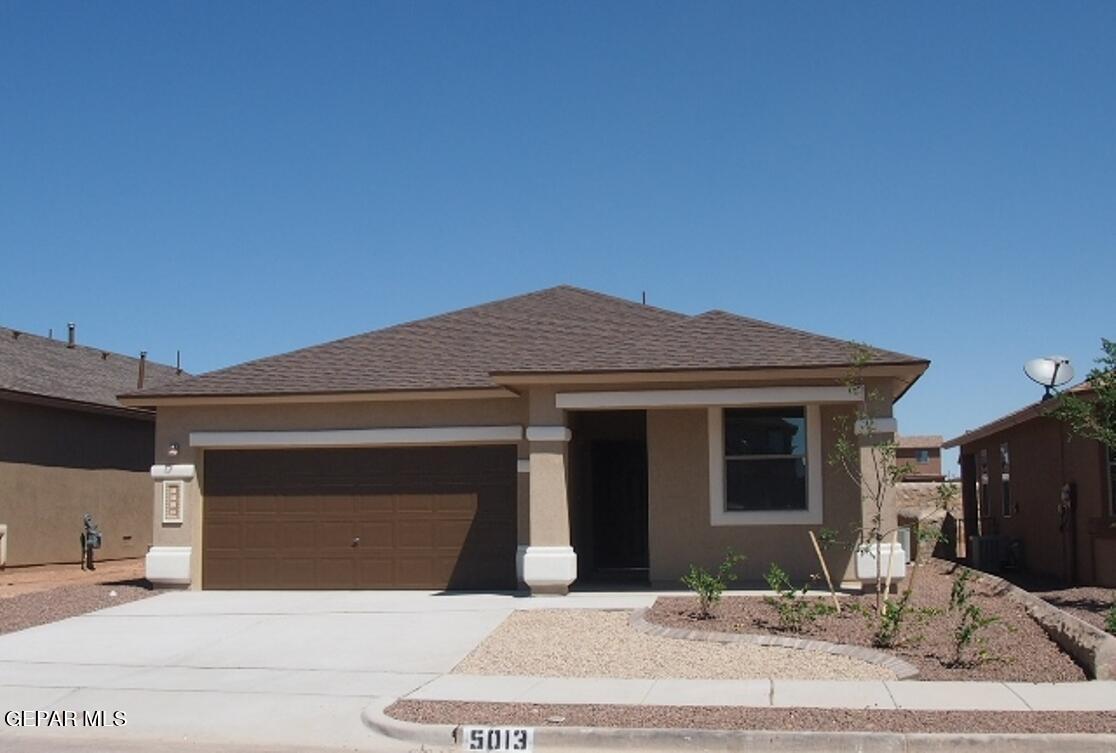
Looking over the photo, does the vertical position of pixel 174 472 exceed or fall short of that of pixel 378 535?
it exceeds it

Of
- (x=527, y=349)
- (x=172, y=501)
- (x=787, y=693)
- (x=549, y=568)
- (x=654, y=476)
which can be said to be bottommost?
(x=787, y=693)

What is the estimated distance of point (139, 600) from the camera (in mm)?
18422

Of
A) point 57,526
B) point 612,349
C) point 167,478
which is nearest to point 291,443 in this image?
point 167,478

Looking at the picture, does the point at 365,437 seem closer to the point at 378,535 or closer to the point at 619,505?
the point at 378,535

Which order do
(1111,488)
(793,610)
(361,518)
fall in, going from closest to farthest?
(793,610)
(1111,488)
(361,518)

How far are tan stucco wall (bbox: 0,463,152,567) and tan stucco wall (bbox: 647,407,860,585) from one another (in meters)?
13.2

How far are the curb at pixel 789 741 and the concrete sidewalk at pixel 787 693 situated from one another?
103 centimetres

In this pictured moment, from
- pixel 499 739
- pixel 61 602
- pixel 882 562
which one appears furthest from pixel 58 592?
pixel 882 562

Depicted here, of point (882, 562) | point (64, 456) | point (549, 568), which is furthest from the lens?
point (64, 456)

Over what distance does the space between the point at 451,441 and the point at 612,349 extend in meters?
2.80

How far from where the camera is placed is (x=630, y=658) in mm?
12414

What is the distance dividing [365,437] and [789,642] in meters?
8.43

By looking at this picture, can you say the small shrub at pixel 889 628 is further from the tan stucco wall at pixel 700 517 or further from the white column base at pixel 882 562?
the tan stucco wall at pixel 700 517

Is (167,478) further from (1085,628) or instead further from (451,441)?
(1085,628)
